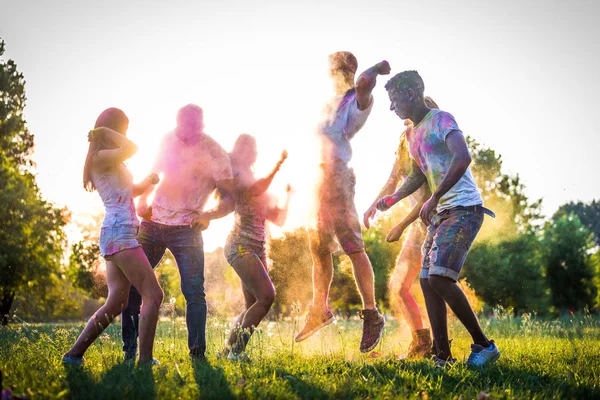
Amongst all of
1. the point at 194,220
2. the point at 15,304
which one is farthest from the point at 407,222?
the point at 15,304

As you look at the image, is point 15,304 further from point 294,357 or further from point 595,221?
point 595,221

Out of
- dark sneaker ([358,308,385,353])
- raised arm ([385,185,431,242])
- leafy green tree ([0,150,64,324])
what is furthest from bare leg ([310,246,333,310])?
leafy green tree ([0,150,64,324])

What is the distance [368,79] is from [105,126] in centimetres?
259

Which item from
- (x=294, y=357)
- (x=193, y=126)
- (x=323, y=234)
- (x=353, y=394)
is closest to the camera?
(x=353, y=394)

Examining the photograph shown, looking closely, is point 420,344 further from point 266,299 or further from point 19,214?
point 19,214

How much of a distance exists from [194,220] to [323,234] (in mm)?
1553

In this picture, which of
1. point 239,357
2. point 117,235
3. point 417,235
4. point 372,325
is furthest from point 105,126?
point 417,235

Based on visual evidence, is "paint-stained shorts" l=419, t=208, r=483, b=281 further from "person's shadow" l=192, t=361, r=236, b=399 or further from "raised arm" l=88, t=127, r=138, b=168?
"raised arm" l=88, t=127, r=138, b=168

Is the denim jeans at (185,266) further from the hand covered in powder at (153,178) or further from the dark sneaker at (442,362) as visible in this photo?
Answer: the dark sneaker at (442,362)

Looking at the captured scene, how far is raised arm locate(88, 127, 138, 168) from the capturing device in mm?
4688

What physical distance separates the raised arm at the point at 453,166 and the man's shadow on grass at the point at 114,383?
104 inches

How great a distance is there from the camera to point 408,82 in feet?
16.8

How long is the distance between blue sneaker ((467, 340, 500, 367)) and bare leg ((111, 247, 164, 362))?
108 inches

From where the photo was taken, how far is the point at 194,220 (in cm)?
533
